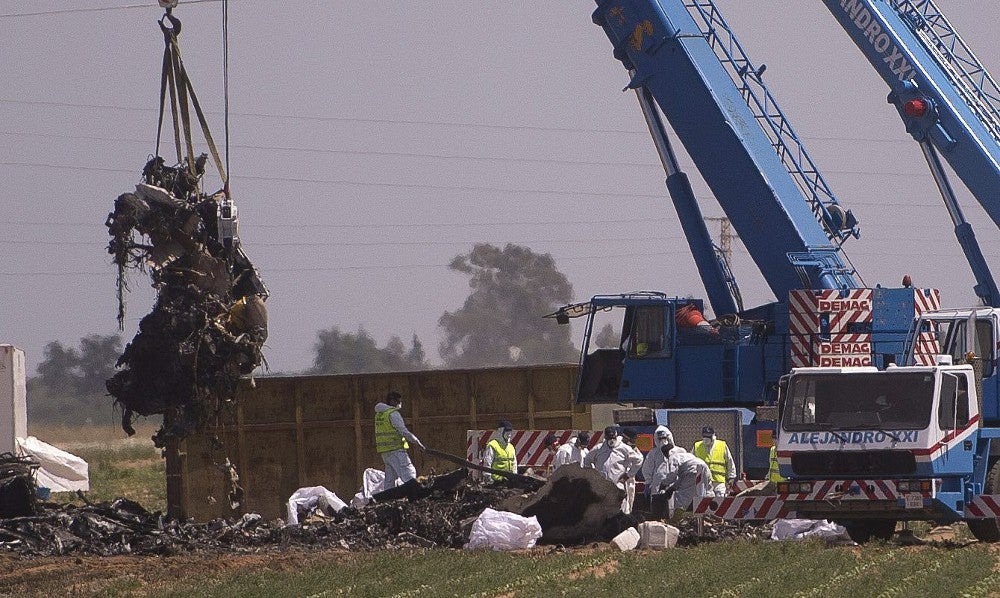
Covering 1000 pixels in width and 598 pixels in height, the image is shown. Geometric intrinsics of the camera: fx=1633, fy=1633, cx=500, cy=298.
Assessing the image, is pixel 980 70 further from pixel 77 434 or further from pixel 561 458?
pixel 77 434

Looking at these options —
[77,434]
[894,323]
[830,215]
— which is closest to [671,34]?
[830,215]

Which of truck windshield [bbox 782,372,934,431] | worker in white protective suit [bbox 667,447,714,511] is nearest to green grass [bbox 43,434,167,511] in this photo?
worker in white protective suit [bbox 667,447,714,511]

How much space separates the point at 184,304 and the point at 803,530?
21.6ft

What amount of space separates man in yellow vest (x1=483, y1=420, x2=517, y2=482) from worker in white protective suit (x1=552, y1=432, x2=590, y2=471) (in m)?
1.14

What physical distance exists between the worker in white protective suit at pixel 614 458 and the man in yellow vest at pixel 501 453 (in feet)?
7.51

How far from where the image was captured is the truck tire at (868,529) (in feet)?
55.4

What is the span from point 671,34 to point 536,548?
323 inches

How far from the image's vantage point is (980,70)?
25.0 metres

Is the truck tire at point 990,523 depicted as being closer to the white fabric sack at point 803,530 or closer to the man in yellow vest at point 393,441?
the white fabric sack at point 803,530

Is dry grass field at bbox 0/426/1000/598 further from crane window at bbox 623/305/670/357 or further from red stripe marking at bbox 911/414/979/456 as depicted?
crane window at bbox 623/305/670/357

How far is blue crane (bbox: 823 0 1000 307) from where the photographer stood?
23.5 meters

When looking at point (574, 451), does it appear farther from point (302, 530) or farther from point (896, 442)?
point (896, 442)

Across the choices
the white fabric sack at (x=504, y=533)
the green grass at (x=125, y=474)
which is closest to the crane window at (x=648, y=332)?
the white fabric sack at (x=504, y=533)

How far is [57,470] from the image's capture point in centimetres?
2911
